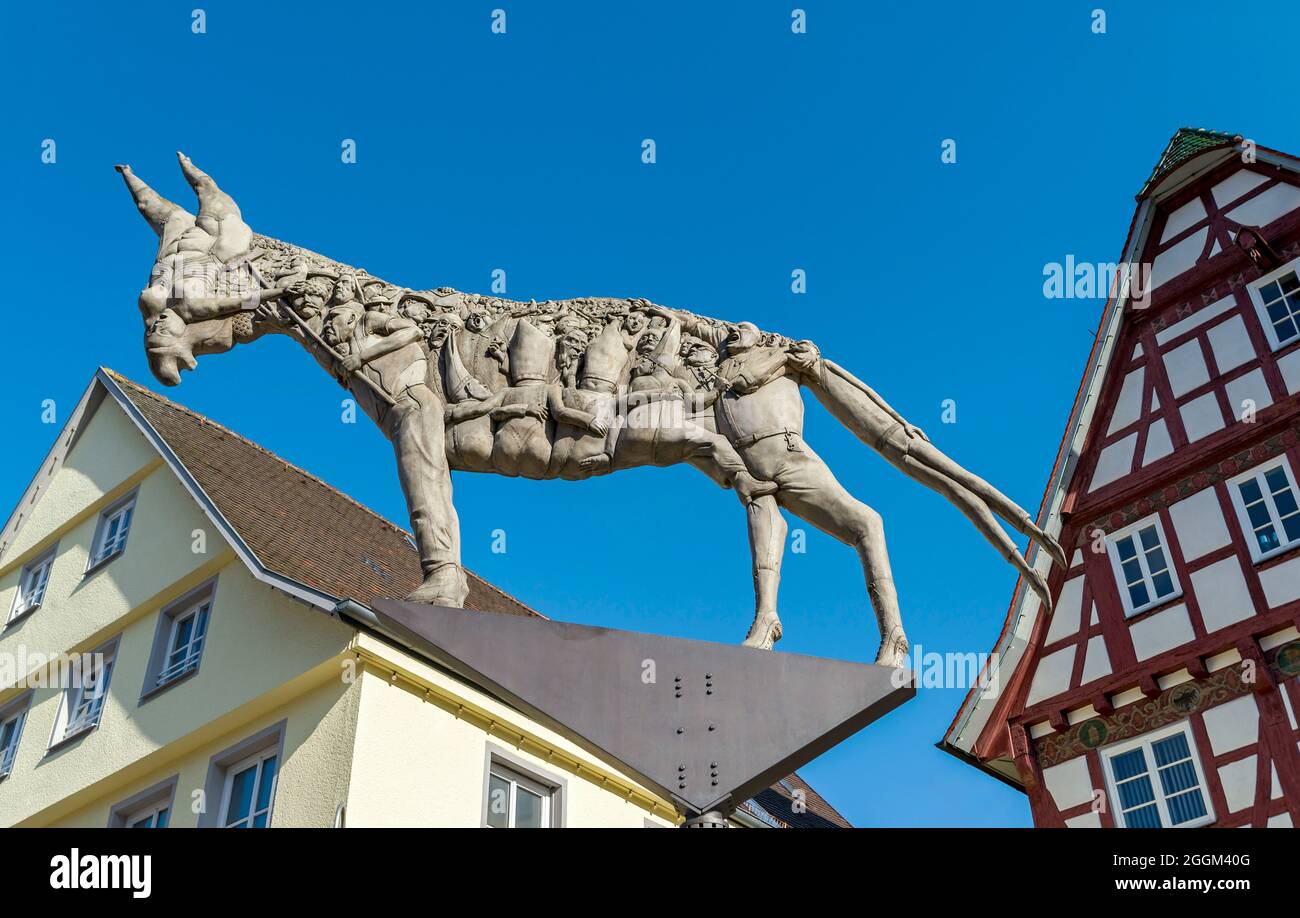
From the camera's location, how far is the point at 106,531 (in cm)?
Answer: 1823

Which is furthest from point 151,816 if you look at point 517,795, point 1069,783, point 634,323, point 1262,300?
point 1262,300

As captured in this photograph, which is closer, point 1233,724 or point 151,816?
point 151,816

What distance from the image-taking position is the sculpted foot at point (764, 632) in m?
5.64

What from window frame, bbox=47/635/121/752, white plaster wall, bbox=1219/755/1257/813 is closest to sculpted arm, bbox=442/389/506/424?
window frame, bbox=47/635/121/752

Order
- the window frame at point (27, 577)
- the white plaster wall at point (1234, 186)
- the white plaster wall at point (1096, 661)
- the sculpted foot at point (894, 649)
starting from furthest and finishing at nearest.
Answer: the white plaster wall at point (1234, 186) < the window frame at point (27, 577) < the white plaster wall at point (1096, 661) < the sculpted foot at point (894, 649)

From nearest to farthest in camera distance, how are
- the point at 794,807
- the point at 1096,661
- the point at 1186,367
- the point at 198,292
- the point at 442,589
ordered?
the point at 442,589
the point at 198,292
the point at 1096,661
the point at 1186,367
the point at 794,807

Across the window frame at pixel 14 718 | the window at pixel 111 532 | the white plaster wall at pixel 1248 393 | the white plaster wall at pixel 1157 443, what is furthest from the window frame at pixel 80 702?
the white plaster wall at pixel 1248 393

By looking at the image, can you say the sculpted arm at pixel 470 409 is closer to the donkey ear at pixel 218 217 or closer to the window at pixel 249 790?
the donkey ear at pixel 218 217

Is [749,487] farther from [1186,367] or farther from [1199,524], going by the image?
[1186,367]

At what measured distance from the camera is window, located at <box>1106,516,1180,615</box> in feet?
55.3

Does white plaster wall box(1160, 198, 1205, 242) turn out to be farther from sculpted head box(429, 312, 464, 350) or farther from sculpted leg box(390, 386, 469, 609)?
sculpted leg box(390, 386, 469, 609)

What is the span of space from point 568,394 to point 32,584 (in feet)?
50.3

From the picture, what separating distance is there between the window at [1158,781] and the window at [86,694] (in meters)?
11.7

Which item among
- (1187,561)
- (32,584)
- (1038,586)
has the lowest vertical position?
(1038,586)
